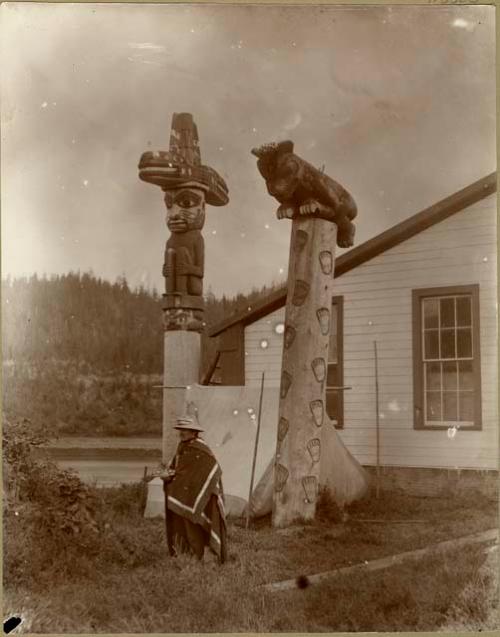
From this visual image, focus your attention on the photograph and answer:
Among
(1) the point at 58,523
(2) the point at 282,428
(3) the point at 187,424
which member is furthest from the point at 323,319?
(1) the point at 58,523

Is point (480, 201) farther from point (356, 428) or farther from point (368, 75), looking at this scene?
point (356, 428)

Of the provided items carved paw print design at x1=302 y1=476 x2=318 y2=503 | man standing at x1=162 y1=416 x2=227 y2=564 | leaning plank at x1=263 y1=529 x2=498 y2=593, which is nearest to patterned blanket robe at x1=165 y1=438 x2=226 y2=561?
man standing at x1=162 y1=416 x2=227 y2=564

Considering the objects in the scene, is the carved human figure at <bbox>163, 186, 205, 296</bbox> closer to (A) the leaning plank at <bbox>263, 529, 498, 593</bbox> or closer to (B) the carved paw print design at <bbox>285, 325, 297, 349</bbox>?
(B) the carved paw print design at <bbox>285, 325, 297, 349</bbox>

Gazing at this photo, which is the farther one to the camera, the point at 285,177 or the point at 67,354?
the point at 67,354

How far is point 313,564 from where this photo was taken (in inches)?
159

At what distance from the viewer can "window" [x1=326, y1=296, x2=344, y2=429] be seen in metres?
4.62

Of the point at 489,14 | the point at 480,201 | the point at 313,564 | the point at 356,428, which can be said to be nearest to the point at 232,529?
the point at 313,564

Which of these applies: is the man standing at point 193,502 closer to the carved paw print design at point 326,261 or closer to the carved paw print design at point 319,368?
the carved paw print design at point 319,368

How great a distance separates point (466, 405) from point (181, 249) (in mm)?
2032

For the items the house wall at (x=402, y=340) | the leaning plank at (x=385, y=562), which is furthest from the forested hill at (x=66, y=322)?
the leaning plank at (x=385, y=562)

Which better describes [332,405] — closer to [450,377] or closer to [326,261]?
[450,377]

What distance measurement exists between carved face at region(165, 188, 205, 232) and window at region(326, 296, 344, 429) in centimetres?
104

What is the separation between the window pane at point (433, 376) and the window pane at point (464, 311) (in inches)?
12.3

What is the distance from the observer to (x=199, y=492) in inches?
160
